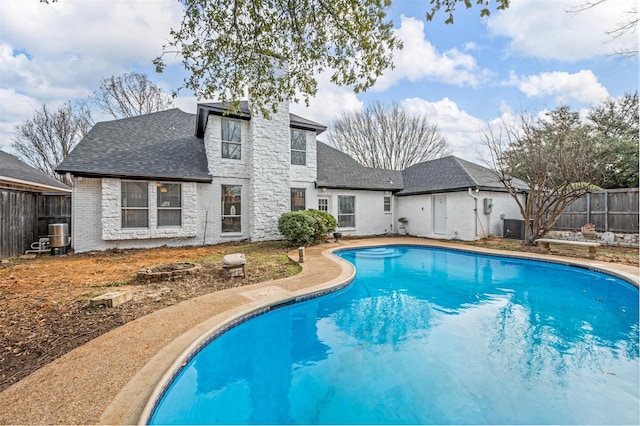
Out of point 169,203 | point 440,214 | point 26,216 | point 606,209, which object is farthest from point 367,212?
point 26,216

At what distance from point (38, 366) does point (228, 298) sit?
8.45 feet

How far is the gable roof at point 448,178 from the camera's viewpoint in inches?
522

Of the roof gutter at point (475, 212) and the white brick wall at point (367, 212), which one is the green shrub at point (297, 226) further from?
the roof gutter at point (475, 212)

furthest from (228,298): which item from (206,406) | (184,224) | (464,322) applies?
(184,224)

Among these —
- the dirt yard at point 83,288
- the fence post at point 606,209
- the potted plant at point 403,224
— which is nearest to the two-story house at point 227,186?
the potted plant at point 403,224

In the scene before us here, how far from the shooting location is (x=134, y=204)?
10.5 metres

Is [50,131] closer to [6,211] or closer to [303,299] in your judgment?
[6,211]

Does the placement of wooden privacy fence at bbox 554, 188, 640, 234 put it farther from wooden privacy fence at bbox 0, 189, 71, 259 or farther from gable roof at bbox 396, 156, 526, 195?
wooden privacy fence at bbox 0, 189, 71, 259

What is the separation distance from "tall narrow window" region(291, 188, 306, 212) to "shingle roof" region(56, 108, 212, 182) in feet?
12.6

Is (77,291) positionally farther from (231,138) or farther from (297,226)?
(231,138)

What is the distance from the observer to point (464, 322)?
505 cm

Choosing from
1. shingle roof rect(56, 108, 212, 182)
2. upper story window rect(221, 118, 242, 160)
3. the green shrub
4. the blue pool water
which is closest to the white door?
the green shrub

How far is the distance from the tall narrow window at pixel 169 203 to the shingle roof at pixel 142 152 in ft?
1.56

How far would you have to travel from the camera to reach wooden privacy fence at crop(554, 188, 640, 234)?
10359 millimetres
